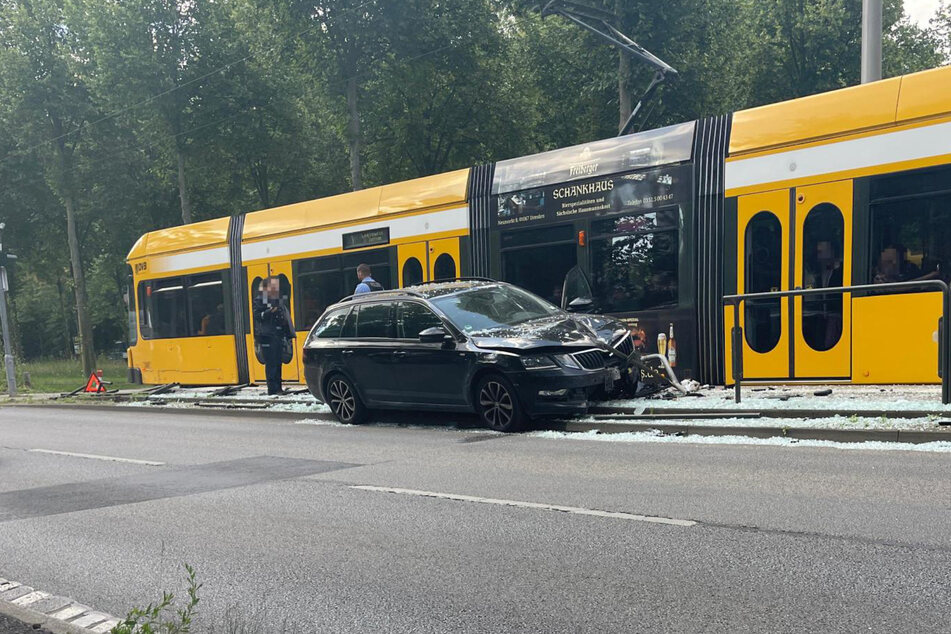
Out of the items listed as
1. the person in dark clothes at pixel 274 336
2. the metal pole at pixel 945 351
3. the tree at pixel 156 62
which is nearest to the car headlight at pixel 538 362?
the metal pole at pixel 945 351

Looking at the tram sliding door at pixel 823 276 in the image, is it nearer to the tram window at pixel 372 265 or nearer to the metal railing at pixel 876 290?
the metal railing at pixel 876 290

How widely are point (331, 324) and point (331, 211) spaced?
A: 421 centimetres

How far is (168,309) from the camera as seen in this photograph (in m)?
19.4

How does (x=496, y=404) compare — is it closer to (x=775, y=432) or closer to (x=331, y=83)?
(x=775, y=432)

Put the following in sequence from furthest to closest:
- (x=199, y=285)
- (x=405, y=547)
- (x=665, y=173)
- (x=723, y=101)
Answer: (x=723, y=101) → (x=199, y=285) → (x=665, y=173) → (x=405, y=547)

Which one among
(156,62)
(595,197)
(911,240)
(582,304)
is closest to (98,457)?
(582,304)

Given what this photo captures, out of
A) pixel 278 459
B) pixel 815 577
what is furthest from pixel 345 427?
pixel 815 577

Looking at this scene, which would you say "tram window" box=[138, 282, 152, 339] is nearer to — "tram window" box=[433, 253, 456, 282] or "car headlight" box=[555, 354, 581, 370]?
"tram window" box=[433, 253, 456, 282]

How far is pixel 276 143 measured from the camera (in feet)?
98.9

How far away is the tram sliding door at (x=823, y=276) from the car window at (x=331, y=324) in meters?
6.20

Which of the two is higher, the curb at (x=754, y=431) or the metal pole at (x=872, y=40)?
the metal pole at (x=872, y=40)

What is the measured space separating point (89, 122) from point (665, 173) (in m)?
27.8

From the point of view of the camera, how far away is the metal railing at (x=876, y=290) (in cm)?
805

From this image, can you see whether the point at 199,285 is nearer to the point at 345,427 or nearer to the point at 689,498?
the point at 345,427
